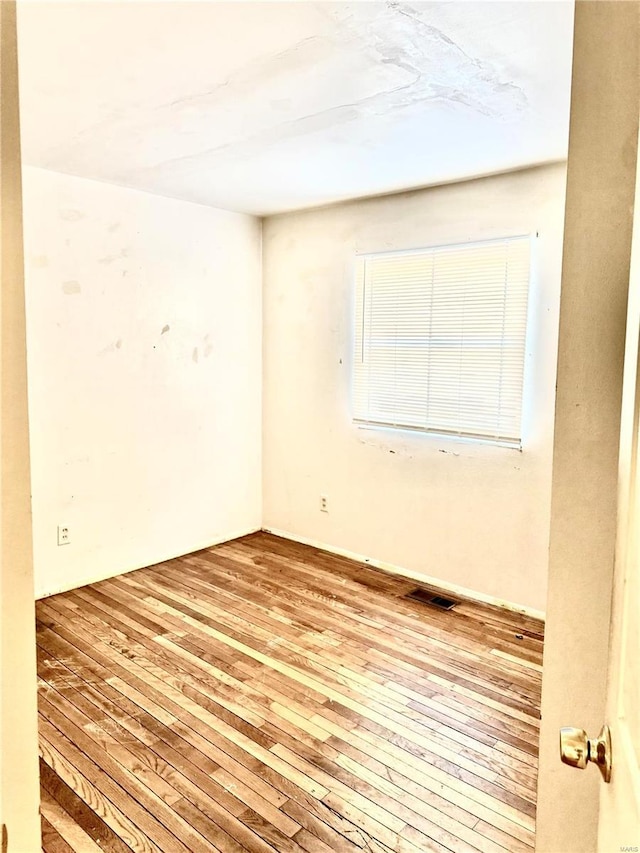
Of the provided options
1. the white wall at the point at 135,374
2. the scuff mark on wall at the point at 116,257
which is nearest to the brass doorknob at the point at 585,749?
the white wall at the point at 135,374

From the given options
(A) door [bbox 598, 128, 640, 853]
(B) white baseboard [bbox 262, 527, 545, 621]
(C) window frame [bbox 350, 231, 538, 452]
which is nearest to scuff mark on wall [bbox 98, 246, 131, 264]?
(C) window frame [bbox 350, 231, 538, 452]

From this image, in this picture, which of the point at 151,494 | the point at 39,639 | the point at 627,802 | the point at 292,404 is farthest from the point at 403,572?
the point at 627,802

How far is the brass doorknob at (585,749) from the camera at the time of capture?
0.77 m

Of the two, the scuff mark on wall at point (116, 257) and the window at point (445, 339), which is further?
the scuff mark on wall at point (116, 257)

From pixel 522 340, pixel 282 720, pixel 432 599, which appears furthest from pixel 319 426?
pixel 282 720

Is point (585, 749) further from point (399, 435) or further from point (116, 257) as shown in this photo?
point (116, 257)

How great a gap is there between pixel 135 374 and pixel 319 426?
4.30ft

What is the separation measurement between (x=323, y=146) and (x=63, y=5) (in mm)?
1351

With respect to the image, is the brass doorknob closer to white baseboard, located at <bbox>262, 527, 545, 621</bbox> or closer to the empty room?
the empty room

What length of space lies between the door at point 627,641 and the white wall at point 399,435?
2465 millimetres

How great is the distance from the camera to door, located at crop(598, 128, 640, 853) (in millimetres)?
644

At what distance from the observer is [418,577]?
12.4ft

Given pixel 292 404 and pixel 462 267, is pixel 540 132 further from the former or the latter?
pixel 292 404

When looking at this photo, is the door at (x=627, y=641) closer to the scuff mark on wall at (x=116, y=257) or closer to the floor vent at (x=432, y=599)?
the floor vent at (x=432, y=599)
